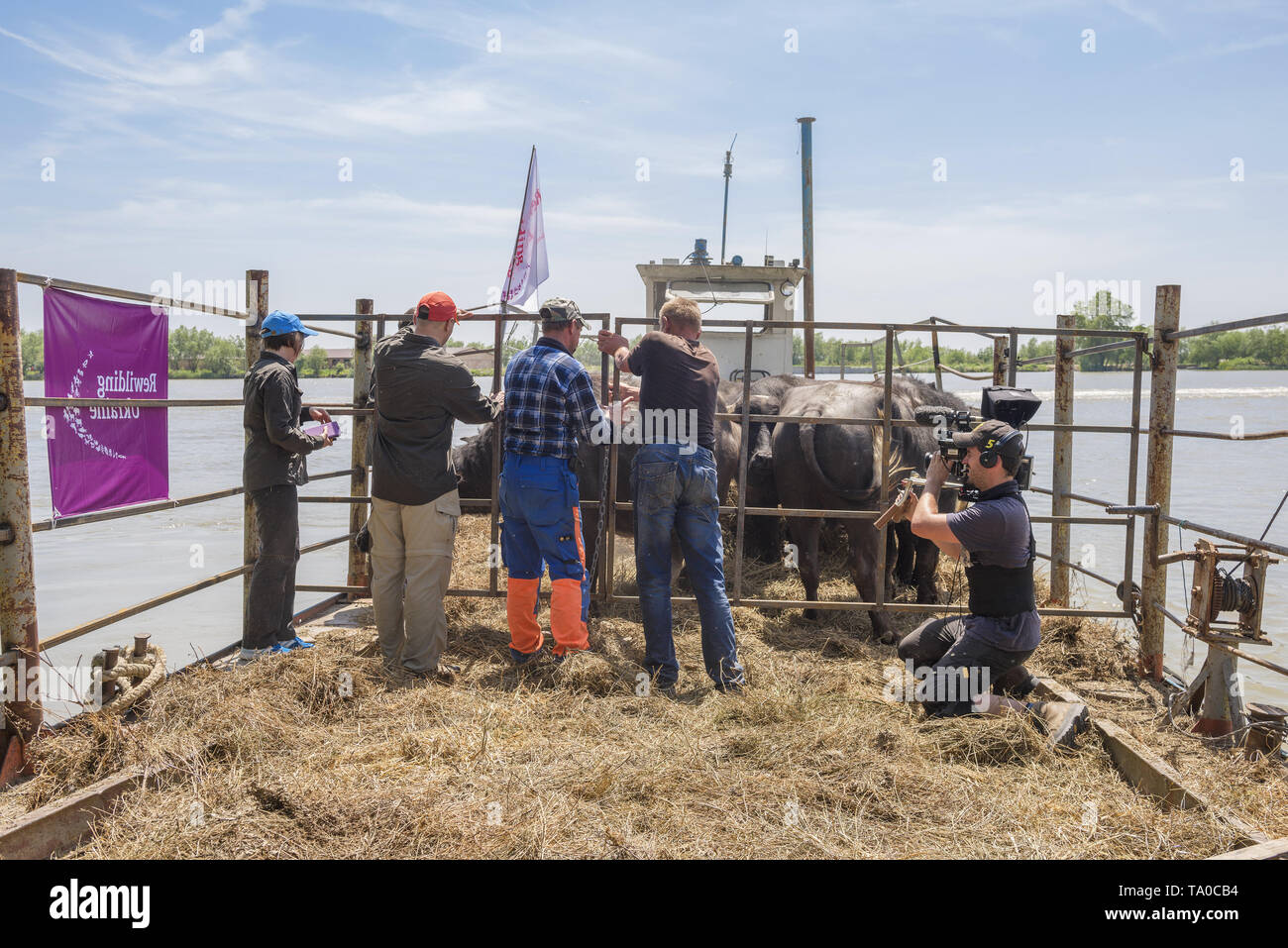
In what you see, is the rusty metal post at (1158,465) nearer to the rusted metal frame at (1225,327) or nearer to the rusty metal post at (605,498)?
the rusted metal frame at (1225,327)

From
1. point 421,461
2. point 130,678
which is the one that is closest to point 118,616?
point 130,678

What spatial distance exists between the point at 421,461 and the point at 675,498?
4.56ft

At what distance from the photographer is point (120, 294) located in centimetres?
453

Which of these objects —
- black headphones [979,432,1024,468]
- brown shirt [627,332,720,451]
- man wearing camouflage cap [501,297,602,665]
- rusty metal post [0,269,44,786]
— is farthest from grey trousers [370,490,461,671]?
black headphones [979,432,1024,468]

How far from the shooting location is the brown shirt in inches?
199

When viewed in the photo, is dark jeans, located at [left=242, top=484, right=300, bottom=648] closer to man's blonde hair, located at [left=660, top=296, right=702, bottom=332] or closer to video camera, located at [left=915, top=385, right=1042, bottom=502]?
man's blonde hair, located at [left=660, top=296, right=702, bottom=332]

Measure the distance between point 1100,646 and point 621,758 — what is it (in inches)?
146

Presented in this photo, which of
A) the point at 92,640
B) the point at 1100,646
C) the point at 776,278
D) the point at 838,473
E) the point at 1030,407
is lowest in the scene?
the point at 92,640

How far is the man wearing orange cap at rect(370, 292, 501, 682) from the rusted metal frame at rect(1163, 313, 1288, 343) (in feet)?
12.6

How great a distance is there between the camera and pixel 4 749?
3.75 meters

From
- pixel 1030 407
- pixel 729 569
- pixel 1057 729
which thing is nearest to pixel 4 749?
pixel 1057 729

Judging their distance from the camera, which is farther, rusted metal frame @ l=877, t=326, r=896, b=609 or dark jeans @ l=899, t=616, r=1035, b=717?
rusted metal frame @ l=877, t=326, r=896, b=609

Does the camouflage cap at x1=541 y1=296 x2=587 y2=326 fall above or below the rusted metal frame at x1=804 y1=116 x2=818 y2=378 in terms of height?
below
